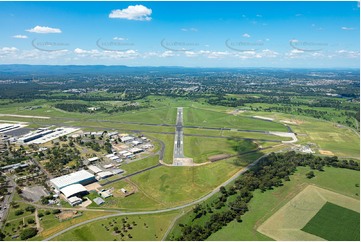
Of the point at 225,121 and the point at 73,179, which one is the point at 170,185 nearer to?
the point at 73,179

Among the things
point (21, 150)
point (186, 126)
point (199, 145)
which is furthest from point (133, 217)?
point (186, 126)

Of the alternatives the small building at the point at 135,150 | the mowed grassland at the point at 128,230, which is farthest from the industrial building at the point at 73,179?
the small building at the point at 135,150

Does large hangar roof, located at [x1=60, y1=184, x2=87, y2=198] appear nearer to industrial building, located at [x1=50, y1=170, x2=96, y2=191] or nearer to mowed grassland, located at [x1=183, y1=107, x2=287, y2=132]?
industrial building, located at [x1=50, y1=170, x2=96, y2=191]

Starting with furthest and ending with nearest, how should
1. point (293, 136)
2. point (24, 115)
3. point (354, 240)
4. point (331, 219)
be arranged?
point (24, 115) → point (293, 136) → point (331, 219) → point (354, 240)

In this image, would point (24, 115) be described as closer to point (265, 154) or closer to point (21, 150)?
point (21, 150)

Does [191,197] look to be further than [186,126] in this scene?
No

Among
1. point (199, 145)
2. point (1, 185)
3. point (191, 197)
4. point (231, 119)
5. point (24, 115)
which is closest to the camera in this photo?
point (191, 197)
